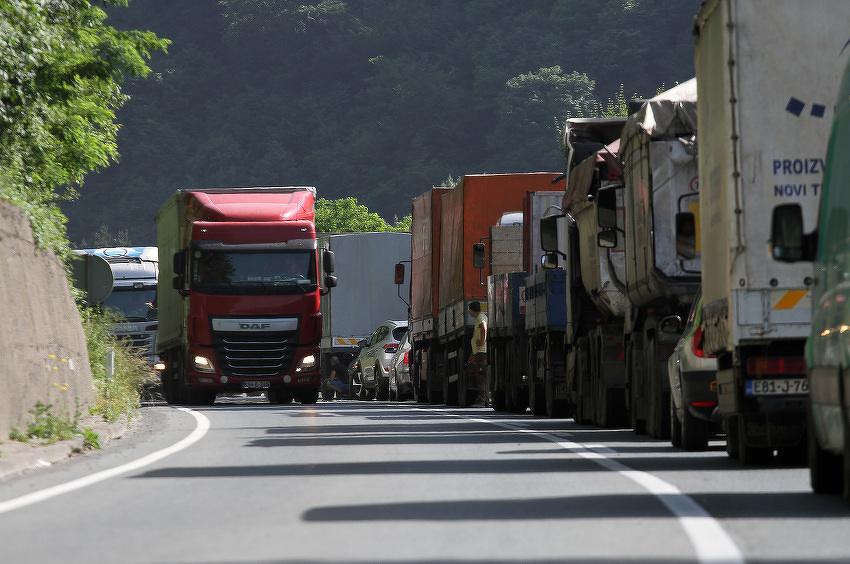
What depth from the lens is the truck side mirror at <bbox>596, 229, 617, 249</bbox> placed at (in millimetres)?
23828

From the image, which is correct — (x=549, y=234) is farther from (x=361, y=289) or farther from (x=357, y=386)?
(x=361, y=289)

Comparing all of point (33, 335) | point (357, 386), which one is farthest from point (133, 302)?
point (33, 335)

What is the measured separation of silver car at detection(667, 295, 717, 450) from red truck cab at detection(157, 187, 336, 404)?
18.6m

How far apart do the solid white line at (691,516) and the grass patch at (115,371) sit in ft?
31.8

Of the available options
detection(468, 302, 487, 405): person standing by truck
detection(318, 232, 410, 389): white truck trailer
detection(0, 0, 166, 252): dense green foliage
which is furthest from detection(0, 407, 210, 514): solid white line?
detection(318, 232, 410, 389): white truck trailer

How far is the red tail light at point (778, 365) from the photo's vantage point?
15711mm

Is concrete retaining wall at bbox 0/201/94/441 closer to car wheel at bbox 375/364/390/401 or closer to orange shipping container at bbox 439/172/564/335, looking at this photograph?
orange shipping container at bbox 439/172/564/335

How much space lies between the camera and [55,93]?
26094mm

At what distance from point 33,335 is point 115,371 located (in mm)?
9170

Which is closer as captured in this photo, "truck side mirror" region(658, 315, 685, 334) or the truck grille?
"truck side mirror" region(658, 315, 685, 334)

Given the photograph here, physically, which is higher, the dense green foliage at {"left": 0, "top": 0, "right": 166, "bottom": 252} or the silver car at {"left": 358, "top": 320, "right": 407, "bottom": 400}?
the dense green foliage at {"left": 0, "top": 0, "right": 166, "bottom": 252}

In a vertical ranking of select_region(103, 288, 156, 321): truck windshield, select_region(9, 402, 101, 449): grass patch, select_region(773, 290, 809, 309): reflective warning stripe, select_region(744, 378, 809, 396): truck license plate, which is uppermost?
select_region(103, 288, 156, 321): truck windshield

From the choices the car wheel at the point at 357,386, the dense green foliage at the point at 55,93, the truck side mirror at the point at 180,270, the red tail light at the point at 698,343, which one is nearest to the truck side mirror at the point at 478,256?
the truck side mirror at the point at 180,270

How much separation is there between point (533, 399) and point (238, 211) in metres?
9.05
